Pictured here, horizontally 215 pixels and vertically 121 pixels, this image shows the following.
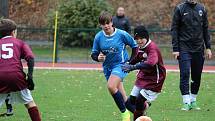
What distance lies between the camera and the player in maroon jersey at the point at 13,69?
328 inches

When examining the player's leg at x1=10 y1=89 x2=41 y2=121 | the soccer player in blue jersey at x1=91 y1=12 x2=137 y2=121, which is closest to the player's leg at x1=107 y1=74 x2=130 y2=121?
the soccer player in blue jersey at x1=91 y1=12 x2=137 y2=121

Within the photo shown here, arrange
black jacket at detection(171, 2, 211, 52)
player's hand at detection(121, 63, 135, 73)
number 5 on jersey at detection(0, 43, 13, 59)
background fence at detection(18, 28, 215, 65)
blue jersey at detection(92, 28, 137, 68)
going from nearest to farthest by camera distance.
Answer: number 5 on jersey at detection(0, 43, 13, 59) < player's hand at detection(121, 63, 135, 73) < blue jersey at detection(92, 28, 137, 68) < black jacket at detection(171, 2, 211, 52) < background fence at detection(18, 28, 215, 65)

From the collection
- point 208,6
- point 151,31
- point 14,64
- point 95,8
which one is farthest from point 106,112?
point 208,6

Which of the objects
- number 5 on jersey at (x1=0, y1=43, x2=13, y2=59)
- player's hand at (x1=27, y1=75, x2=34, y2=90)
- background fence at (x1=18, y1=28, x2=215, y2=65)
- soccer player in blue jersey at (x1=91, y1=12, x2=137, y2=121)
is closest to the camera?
player's hand at (x1=27, y1=75, x2=34, y2=90)

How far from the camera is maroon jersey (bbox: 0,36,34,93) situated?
8320 mm

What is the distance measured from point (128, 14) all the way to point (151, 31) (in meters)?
8.55

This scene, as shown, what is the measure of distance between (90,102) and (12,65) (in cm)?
386

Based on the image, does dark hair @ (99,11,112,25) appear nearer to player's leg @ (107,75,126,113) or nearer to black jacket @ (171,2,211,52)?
player's leg @ (107,75,126,113)

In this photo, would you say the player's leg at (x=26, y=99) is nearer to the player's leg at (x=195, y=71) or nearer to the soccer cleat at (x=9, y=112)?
the soccer cleat at (x=9, y=112)

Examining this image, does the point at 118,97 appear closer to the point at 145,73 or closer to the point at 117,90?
the point at 117,90

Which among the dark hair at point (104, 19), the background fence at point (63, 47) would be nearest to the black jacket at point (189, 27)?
the dark hair at point (104, 19)

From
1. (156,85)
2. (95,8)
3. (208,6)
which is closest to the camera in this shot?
(156,85)

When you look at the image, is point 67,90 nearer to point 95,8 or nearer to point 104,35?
point 104,35

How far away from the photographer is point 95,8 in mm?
29141
